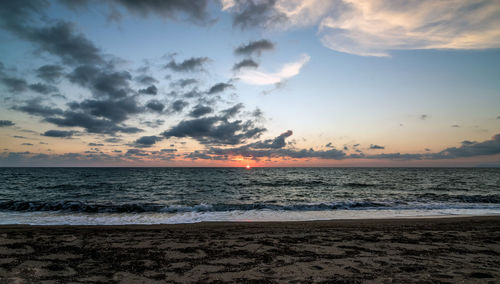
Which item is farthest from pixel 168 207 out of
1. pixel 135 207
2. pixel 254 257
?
pixel 254 257

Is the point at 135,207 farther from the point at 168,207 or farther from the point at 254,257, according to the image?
the point at 254,257

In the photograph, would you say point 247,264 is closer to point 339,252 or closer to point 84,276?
point 339,252

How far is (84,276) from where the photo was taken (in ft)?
19.8

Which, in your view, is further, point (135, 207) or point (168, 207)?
point (168, 207)

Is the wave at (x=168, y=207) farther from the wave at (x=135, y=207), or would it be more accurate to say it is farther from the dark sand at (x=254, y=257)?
the dark sand at (x=254, y=257)

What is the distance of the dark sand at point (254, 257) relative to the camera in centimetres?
593

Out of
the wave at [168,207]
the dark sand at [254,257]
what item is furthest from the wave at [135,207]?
the dark sand at [254,257]

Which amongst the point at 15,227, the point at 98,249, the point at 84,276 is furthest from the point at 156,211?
the point at 84,276

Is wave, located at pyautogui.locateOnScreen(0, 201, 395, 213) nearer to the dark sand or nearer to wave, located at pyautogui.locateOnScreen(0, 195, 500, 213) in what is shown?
wave, located at pyautogui.locateOnScreen(0, 195, 500, 213)

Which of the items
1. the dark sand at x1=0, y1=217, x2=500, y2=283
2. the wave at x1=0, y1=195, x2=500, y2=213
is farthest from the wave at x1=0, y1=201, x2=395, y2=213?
the dark sand at x1=0, y1=217, x2=500, y2=283

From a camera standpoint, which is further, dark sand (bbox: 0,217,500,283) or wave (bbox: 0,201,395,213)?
wave (bbox: 0,201,395,213)

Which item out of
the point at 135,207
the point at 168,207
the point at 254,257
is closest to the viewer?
the point at 254,257

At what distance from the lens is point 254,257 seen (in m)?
7.31

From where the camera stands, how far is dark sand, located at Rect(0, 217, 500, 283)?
19.5 ft
